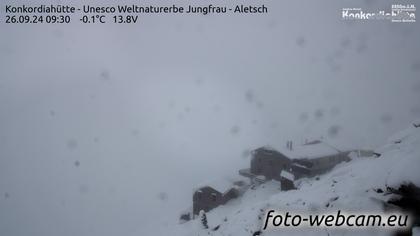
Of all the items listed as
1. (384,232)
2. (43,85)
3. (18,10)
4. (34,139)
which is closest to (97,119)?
(34,139)

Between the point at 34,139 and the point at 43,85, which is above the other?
the point at 43,85

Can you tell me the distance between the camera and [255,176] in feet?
115

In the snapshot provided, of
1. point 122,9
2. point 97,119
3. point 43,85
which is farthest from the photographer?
point 43,85

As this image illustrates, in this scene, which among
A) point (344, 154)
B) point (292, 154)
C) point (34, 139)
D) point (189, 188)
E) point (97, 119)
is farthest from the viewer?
point (97, 119)

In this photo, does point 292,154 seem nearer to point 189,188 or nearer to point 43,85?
point 189,188

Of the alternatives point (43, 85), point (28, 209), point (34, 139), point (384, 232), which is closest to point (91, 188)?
point (28, 209)

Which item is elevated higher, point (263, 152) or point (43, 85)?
point (43, 85)

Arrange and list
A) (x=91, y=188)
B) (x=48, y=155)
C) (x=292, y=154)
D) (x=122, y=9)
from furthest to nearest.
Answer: (x=48, y=155), (x=91, y=188), (x=292, y=154), (x=122, y=9)

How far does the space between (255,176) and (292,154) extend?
490 cm

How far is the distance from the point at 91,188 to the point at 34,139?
1921 inches

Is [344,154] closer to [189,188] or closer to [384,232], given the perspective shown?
[189,188]

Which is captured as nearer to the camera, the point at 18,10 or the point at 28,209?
the point at 18,10

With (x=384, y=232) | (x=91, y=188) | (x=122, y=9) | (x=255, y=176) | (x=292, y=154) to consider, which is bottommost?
(x=91, y=188)

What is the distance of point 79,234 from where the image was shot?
3191 cm
